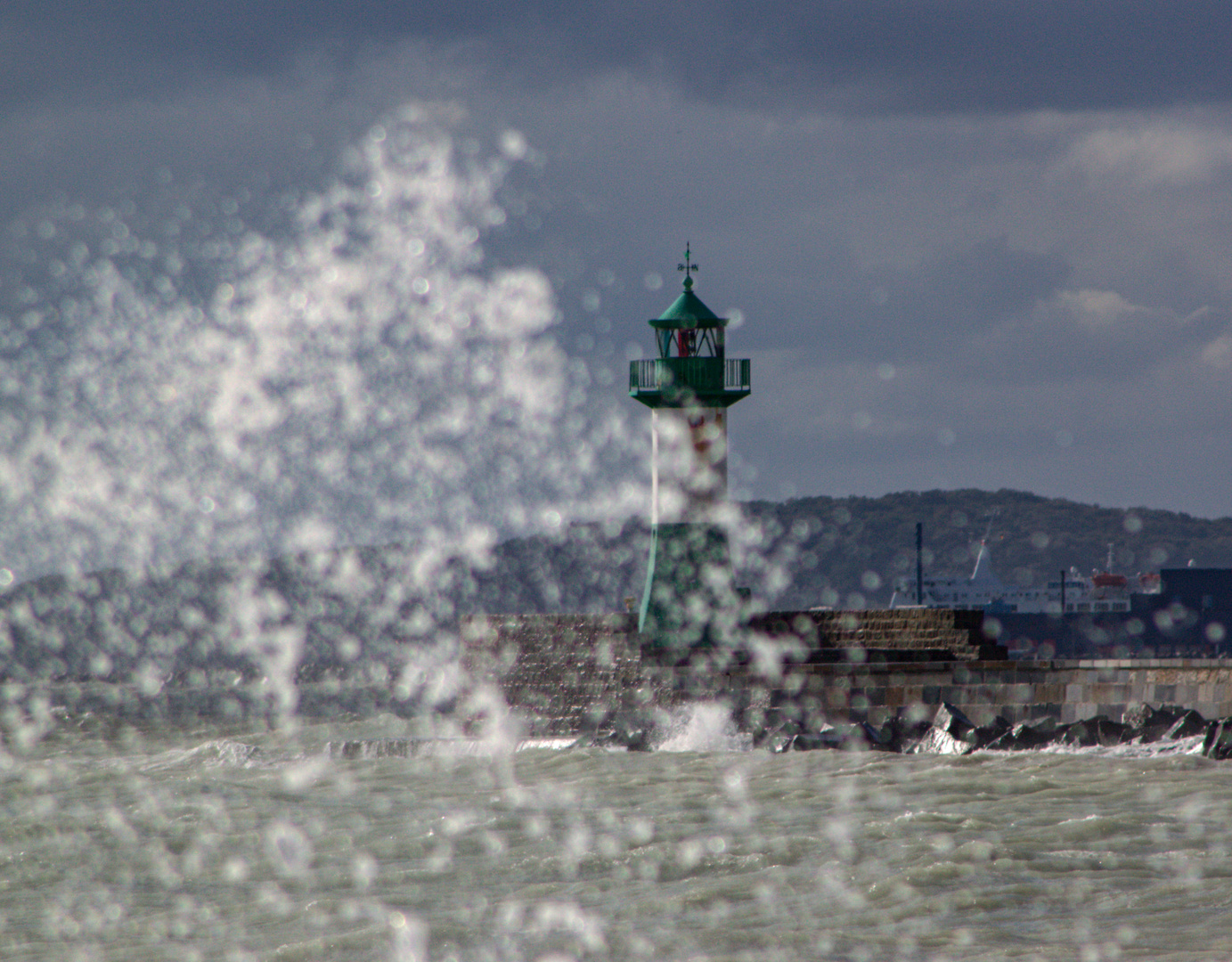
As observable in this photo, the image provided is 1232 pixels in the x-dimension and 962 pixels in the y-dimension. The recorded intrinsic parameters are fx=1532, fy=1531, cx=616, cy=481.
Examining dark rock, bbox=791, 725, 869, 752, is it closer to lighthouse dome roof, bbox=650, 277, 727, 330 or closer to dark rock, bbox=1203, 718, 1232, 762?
dark rock, bbox=1203, 718, 1232, 762

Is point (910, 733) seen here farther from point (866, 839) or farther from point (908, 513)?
point (908, 513)

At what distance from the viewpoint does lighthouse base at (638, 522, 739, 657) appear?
877 inches

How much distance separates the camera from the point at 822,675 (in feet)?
60.7

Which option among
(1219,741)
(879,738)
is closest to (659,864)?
(1219,741)

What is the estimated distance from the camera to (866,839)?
932cm

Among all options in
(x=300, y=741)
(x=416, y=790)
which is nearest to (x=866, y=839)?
(x=416, y=790)

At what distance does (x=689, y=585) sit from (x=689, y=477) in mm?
1590

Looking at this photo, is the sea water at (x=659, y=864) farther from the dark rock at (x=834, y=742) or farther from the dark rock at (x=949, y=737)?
the dark rock at (x=834, y=742)

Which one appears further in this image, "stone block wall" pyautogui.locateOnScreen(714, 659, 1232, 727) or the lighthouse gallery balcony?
the lighthouse gallery balcony

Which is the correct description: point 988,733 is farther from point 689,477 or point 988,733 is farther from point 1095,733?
point 689,477

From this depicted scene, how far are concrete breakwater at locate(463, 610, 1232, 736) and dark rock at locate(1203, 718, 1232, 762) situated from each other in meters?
1.46

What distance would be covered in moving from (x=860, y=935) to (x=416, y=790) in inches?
309

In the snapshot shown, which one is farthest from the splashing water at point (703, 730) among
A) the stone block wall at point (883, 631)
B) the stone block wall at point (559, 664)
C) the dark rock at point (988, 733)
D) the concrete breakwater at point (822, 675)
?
the dark rock at point (988, 733)

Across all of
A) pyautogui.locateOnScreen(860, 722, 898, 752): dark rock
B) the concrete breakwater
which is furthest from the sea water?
the concrete breakwater
